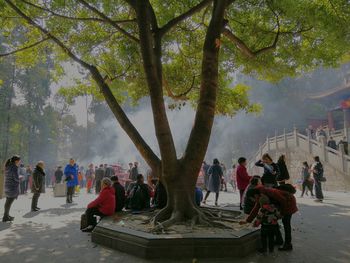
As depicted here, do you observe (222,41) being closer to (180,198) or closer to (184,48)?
(184,48)

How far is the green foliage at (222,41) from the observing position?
8023 mm

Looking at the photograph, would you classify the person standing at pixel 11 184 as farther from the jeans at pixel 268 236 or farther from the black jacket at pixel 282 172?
the black jacket at pixel 282 172

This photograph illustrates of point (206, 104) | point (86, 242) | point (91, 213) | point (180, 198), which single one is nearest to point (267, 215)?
point (180, 198)

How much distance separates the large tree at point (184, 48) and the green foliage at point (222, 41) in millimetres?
31

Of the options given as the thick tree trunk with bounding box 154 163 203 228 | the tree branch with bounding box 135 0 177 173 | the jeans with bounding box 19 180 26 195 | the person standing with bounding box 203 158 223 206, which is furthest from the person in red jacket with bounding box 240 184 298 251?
the jeans with bounding box 19 180 26 195

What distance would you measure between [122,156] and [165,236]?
142 feet

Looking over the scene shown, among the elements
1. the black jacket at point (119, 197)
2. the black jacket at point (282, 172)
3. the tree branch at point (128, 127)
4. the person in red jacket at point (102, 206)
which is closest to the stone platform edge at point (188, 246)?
the person in red jacket at point (102, 206)

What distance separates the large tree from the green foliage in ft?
0.10

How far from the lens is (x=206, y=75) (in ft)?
23.5

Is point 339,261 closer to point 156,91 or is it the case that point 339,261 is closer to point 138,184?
point 156,91

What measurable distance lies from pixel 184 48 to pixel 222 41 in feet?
5.53

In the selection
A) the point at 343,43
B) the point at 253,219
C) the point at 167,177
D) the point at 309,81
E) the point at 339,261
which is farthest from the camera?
the point at 309,81

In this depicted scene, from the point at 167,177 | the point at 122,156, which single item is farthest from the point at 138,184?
the point at 122,156

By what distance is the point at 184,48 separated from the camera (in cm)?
1245
